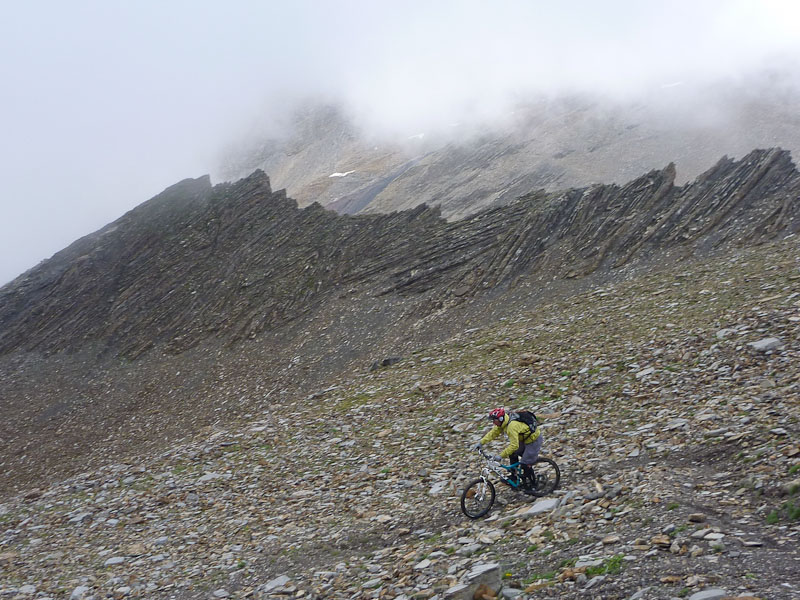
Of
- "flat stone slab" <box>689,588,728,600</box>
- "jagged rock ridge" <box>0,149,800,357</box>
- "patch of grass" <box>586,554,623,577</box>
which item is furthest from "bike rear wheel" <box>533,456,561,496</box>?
"jagged rock ridge" <box>0,149,800,357</box>

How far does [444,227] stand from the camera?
4862 centimetres

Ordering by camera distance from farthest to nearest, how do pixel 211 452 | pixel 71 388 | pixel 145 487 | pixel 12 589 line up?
pixel 71 388 < pixel 211 452 < pixel 145 487 < pixel 12 589

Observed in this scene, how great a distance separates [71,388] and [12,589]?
26.0 metres

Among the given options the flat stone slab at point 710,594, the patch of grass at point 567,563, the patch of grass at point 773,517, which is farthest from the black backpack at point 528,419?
the flat stone slab at point 710,594

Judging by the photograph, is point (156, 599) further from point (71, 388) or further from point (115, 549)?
point (71, 388)

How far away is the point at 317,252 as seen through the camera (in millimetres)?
49312

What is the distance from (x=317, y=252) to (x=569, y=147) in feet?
105

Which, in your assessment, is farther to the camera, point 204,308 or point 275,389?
point 204,308

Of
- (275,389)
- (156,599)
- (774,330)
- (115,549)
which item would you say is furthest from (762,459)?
(275,389)

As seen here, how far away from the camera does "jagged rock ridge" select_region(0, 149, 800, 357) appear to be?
38.5 m

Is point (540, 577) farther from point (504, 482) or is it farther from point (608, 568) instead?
point (504, 482)

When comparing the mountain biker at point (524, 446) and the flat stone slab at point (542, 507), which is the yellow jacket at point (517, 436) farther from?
the flat stone slab at point (542, 507)

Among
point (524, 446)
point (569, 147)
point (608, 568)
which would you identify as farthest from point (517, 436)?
point (569, 147)

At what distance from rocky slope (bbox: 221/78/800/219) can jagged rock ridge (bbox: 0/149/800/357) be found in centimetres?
880
